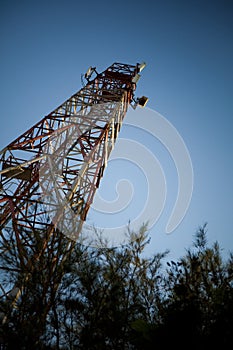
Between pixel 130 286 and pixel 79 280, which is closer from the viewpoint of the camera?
pixel 79 280

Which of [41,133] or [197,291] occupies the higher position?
[41,133]

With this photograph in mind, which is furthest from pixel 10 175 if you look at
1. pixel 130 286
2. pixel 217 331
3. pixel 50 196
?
pixel 217 331

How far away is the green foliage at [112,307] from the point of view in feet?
13.1

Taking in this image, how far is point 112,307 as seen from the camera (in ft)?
17.8

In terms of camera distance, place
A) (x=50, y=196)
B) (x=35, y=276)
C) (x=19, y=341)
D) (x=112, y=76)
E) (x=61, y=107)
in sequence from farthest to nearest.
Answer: (x=112, y=76) < (x=61, y=107) < (x=50, y=196) < (x=35, y=276) < (x=19, y=341)

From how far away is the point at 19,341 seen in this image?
3.81 metres

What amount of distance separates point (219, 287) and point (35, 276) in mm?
3879

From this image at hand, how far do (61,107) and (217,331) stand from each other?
7909 mm

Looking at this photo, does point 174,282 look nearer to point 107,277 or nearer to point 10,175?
point 107,277

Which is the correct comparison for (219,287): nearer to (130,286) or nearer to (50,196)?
(130,286)

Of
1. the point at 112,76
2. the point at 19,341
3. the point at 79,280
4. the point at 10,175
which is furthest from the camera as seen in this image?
the point at 112,76

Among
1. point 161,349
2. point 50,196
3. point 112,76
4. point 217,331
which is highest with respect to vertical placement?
point 112,76

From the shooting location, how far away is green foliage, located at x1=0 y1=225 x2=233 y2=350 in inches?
158

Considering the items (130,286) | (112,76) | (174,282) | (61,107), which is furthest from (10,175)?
(112,76)
